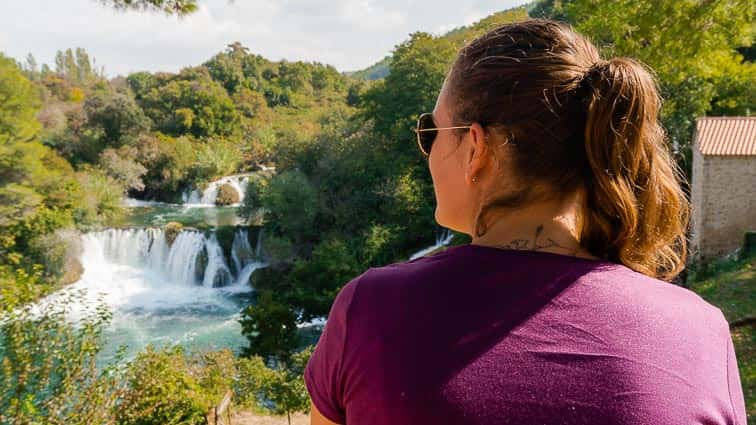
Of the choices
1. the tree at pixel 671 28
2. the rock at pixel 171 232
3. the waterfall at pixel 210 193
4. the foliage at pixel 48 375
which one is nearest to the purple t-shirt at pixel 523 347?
the tree at pixel 671 28

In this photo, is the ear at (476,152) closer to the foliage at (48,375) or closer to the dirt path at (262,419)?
the foliage at (48,375)

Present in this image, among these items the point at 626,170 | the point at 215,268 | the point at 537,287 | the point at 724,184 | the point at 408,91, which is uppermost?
the point at 408,91

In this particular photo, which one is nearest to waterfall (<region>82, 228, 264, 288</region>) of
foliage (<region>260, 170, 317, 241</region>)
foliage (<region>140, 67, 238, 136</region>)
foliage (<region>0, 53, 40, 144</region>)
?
foliage (<region>260, 170, 317, 241</region>)

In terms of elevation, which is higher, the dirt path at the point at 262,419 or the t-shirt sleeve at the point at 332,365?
the t-shirt sleeve at the point at 332,365

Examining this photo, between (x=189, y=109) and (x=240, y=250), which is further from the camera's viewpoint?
(x=189, y=109)

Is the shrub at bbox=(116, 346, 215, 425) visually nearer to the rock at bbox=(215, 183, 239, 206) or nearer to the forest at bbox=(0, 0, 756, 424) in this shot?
the forest at bbox=(0, 0, 756, 424)

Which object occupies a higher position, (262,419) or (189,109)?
(189,109)

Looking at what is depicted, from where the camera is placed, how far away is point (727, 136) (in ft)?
39.3

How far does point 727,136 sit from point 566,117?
43.3 ft

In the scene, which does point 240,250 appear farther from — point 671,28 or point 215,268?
point 671,28

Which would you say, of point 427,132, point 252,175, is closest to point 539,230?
point 427,132

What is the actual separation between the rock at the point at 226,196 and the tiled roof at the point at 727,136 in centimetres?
1726

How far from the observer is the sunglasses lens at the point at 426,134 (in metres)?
1.01

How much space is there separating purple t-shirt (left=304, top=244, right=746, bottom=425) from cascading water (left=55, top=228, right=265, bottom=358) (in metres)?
14.8
